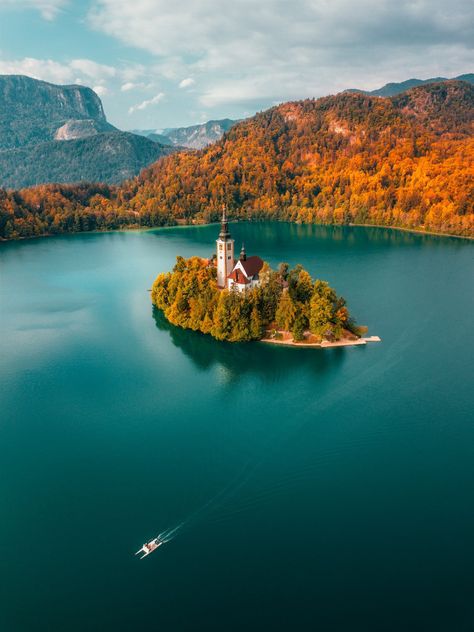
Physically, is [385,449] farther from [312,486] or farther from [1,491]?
[1,491]

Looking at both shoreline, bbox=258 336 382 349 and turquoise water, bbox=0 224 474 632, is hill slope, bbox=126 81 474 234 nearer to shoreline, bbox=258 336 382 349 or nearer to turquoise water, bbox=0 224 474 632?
shoreline, bbox=258 336 382 349

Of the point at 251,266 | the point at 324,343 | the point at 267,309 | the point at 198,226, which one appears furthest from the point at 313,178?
the point at 324,343

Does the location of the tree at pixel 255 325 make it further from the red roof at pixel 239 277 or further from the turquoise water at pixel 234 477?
the red roof at pixel 239 277

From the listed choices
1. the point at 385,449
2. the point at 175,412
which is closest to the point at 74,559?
the point at 175,412

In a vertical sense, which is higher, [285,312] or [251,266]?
[251,266]

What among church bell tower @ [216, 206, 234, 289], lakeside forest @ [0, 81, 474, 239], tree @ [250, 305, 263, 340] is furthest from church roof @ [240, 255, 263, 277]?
lakeside forest @ [0, 81, 474, 239]

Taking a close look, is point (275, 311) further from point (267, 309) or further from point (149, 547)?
point (149, 547)
